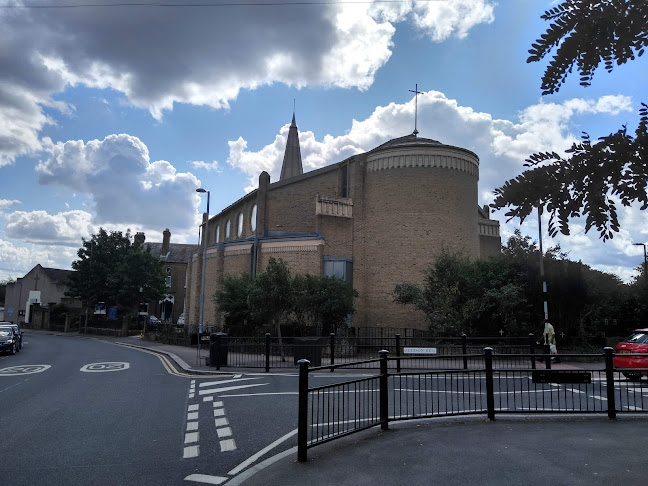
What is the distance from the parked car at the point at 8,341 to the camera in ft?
79.3

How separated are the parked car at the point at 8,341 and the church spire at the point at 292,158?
3815cm

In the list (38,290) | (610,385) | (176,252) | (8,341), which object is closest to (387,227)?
(8,341)

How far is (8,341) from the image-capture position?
24344 millimetres

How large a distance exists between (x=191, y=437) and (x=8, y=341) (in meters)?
21.5

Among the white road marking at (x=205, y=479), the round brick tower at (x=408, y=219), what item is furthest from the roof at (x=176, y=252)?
the white road marking at (x=205, y=479)

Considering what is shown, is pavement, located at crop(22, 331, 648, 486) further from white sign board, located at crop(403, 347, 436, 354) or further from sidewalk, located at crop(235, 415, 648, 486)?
white sign board, located at crop(403, 347, 436, 354)

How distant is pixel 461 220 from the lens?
32406mm

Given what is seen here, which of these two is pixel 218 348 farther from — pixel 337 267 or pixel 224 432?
pixel 337 267

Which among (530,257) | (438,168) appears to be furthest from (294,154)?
(530,257)

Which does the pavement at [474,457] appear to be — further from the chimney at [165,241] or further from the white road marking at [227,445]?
the chimney at [165,241]

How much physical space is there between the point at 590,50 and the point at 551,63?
25 cm

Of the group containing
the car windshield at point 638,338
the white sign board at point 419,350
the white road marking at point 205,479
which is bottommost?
the white road marking at point 205,479

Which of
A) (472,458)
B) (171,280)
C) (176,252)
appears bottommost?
(472,458)

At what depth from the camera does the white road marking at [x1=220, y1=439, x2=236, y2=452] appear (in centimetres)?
697
